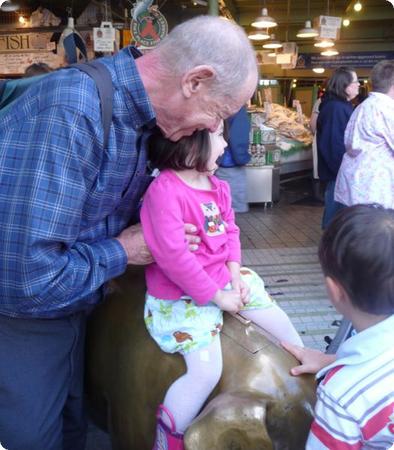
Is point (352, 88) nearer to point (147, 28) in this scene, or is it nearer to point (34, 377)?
point (147, 28)

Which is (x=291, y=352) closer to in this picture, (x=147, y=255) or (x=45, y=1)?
(x=147, y=255)

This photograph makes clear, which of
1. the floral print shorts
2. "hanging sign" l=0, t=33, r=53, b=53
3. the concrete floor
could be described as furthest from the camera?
"hanging sign" l=0, t=33, r=53, b=53

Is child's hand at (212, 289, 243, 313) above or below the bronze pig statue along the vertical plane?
above

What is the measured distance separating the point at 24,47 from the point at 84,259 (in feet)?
32.4

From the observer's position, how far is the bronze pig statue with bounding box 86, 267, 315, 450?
1.46 metres

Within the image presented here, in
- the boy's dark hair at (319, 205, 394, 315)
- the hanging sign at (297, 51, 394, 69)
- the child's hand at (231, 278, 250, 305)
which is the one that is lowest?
the hanging sign at (297, 51, 394, 69)

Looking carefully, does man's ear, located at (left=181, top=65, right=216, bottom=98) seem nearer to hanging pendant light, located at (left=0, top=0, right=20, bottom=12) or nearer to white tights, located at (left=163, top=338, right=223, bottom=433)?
white tights, located at (left=163, top=338, right=223, bottom=433)

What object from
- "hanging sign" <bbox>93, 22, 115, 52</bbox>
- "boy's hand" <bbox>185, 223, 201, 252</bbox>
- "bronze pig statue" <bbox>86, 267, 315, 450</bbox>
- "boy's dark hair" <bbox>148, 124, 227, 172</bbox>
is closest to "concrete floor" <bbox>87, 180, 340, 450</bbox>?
"bronze pig statue" <bbox>86, 267, 315, 450</bbox>

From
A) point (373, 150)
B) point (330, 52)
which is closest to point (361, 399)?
point (373, 150)

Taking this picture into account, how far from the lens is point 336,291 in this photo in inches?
53.8

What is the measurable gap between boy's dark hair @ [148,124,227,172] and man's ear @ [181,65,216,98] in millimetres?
193

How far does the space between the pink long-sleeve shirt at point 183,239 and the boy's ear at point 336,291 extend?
0.43 metres

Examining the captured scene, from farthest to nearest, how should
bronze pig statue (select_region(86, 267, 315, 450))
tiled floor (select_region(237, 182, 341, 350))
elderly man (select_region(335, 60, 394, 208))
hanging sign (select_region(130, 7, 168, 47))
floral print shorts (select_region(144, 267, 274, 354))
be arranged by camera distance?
hanging sign (select_region(130, 7, 168, 47))
tiled floor (select_region(237, 182, 341, 350))
elderly man (select_region(335, 60, 394, 208))
floral print shorts (select_region(144, 267, 274, 354))
bronze pig statue (select_region(86, 267, 315, 450))

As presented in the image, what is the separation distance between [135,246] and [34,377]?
1.66 ft
